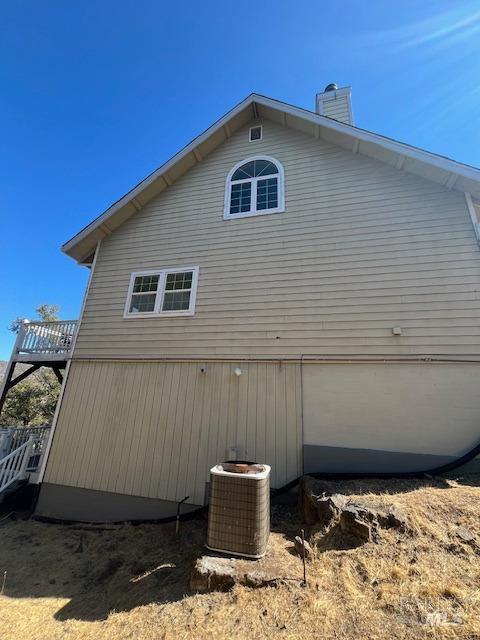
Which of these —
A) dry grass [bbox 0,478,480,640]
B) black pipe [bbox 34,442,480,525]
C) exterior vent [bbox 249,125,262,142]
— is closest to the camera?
dry grass [bbox 0,478,480,640]

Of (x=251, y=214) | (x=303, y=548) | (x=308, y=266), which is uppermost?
(x=251, y=214)

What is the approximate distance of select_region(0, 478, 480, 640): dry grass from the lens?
250 cm

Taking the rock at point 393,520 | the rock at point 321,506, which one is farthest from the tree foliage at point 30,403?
the rock at point 393,520

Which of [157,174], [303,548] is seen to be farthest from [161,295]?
[303,548]

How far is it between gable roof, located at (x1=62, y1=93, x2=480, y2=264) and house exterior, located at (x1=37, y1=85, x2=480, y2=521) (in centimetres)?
4

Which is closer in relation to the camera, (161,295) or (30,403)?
(161,295)

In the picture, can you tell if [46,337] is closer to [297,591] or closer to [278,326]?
[278,326]

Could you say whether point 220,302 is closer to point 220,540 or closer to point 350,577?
point 220,540

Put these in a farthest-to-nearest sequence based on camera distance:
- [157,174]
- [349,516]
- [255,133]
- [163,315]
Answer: [255,133], [157,174], [163,315], [349,516]

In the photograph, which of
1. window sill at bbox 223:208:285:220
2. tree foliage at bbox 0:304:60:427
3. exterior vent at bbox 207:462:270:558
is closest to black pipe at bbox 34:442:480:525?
exterior vent at bbox 207:462:270:558

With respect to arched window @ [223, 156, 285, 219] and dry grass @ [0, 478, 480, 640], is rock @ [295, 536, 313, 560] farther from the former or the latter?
arched window @ [223, 156, 285, 219]

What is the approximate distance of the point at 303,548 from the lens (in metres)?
3.33

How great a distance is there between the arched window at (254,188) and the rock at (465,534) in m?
6.75

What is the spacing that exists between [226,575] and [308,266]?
5.63 m
